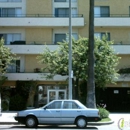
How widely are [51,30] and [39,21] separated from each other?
1982 millimetres

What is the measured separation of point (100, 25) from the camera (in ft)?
117

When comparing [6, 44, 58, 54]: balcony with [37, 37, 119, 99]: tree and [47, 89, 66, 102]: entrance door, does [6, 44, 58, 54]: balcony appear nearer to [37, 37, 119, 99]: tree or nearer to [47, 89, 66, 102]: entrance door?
[47, 89, 66, 102]: entrance door

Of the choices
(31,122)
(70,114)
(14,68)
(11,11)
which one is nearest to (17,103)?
(14,68)

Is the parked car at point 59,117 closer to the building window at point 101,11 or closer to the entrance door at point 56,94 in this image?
the entrance door at point 56,94

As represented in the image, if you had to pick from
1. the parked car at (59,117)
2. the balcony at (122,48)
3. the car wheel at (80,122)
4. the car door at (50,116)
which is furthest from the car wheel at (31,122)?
the balcony at (122,48)

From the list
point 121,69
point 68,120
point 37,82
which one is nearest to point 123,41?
point 121,69

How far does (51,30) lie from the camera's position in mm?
36500

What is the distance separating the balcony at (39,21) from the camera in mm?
35438

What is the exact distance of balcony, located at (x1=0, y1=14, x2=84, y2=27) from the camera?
3544 cm

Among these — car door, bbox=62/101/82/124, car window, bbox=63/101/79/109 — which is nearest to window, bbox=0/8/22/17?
car window, bbox=63/101/79/109

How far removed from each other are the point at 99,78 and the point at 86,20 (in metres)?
11.8

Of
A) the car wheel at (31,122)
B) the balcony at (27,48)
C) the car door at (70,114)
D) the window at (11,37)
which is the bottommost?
the car wheel at (31,122)

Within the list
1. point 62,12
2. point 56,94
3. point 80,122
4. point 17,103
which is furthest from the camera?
point 62,12

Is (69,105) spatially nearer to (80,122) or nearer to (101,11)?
(80,122)
